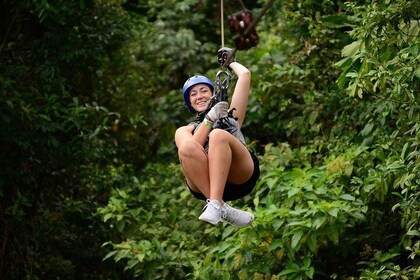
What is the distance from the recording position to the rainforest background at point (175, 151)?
7.48 meters

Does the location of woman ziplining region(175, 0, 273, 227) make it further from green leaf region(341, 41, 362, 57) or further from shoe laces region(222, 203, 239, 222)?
green leaf region(341, 41, 362, 57)

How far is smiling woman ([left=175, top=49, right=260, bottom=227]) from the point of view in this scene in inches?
229

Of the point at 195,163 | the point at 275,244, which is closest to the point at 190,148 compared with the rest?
the point at 195,163

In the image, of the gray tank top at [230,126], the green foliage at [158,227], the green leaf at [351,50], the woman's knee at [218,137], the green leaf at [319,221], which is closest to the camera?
the woman's knee at [218,137]

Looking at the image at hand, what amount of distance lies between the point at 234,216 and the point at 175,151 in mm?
5429

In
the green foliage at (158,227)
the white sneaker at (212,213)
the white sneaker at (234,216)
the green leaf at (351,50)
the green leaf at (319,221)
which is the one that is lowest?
the green foliage at (158,227)

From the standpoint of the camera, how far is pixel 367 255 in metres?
7.79

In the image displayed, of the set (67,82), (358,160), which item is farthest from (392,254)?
(67,82)

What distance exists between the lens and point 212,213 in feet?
19.0

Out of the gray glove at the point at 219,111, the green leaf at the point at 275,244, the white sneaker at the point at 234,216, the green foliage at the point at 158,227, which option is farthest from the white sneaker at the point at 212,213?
the green foliage at the point at 158,227

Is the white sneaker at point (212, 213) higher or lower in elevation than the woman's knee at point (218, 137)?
lower

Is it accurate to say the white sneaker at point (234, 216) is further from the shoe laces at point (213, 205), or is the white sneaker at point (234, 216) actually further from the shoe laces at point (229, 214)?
the shoe laces at point (213, 205)

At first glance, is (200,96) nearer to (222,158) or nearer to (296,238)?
(222,158)

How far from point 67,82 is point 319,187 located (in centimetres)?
377
